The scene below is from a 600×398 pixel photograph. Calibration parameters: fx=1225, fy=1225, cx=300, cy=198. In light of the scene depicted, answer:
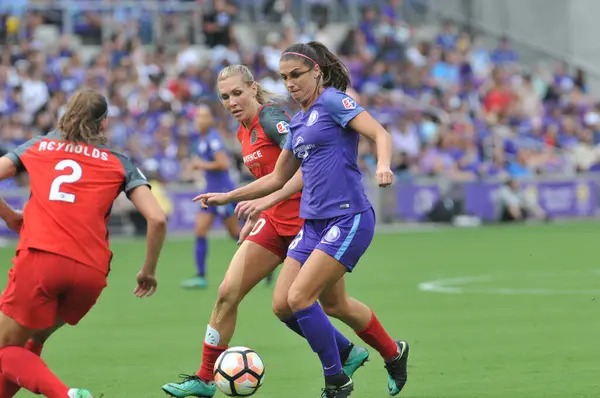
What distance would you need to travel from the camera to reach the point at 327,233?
7777 mm

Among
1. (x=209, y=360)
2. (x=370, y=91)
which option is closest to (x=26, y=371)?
(x=209, y=360)

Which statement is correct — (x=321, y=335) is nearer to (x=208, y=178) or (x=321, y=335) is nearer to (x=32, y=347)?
(x=32, y=347)

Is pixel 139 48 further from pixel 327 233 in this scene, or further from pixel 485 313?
pixel 327 233

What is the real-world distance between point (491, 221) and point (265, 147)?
65.1 feet

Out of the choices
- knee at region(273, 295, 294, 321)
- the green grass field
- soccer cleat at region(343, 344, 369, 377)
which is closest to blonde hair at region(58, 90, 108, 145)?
knee at region(273, 295, 294, 321)

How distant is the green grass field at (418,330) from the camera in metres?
8.79

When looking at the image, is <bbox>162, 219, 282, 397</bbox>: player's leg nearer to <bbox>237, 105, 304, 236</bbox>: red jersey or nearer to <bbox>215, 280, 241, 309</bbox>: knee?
<bbox>215, 280, 241, 309</bbox>: knee

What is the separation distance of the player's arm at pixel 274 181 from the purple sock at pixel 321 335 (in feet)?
3.11

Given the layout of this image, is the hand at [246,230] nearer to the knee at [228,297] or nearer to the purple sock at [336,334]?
the knee at [228,297]

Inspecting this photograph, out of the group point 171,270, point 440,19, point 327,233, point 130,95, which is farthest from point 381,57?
point 327,233

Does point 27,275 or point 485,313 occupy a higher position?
point 27,275

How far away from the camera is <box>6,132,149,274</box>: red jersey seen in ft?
22.0

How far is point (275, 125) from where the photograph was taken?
28.2 ft

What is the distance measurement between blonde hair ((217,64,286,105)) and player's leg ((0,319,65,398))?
7.72ft
